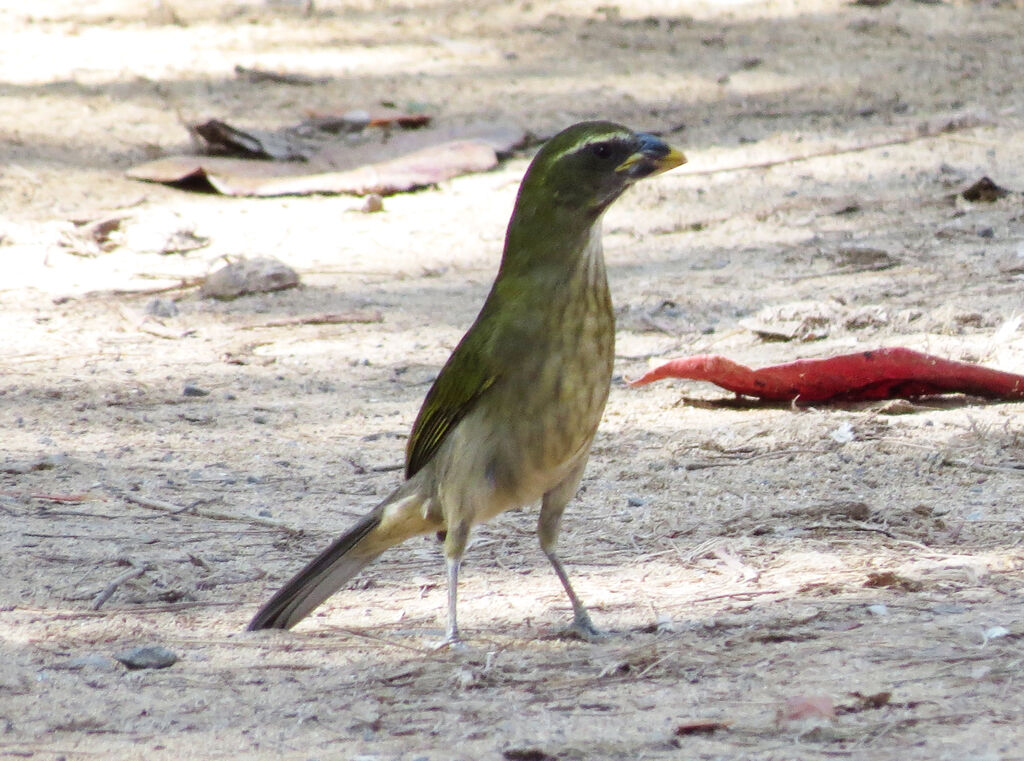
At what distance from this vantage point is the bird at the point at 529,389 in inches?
154

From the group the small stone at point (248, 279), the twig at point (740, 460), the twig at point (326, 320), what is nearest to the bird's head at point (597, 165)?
the twig at point (740, 460)

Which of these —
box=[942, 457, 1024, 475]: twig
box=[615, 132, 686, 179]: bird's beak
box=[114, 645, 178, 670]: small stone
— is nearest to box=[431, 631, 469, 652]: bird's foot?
box=[114, 645, 178, 670]: small stone

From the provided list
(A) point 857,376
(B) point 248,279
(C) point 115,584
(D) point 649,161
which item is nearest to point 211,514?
(C) point 115,584

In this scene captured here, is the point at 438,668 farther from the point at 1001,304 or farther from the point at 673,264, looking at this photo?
the point at 673,264

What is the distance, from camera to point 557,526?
4.21 meters

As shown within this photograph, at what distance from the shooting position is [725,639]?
3.75 metres

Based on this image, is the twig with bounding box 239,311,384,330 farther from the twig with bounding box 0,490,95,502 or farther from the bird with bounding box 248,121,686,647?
the bird with bounding box 248,121,686,647

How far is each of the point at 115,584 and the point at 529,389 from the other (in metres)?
1.28

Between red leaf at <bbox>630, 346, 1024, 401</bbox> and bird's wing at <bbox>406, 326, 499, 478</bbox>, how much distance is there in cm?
159

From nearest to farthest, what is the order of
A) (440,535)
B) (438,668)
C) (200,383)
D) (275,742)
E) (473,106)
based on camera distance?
(275,742)
(438,668)
(440,535)
(200,383)
(473,106)

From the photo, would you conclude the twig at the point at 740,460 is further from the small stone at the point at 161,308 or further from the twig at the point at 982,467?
the small stone at the point at 161,308

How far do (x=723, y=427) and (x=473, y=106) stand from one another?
5250mm

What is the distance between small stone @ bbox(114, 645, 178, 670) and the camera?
3771mm

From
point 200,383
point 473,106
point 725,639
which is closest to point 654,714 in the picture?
point 725,639
